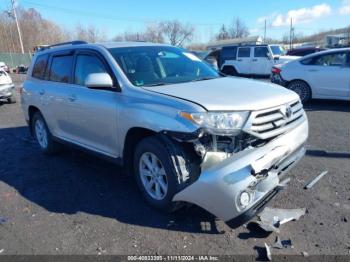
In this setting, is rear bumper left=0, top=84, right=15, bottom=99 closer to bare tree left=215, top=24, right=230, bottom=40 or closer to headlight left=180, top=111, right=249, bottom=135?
headlight left=180, top=111, right=249, bottom=135

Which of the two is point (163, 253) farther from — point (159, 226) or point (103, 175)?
point (103, 175)

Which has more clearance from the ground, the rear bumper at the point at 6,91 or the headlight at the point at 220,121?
the headlight at the point at 220,121

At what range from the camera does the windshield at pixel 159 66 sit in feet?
13.8

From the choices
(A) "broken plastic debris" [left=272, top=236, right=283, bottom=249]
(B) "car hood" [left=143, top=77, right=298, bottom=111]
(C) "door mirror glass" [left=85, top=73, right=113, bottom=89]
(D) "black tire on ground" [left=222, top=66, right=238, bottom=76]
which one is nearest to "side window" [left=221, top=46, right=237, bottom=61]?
(D) "black tire on ground" [left=222, top=66, right=238, bottom=76]

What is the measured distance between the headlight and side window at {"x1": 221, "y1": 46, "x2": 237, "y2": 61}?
56.1 ft

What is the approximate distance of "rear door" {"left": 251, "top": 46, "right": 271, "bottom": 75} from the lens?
18531 mm

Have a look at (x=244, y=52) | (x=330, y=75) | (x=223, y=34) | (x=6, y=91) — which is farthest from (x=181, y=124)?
(x=223, y=34)

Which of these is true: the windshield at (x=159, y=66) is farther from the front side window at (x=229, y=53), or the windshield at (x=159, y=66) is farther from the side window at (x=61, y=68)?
the front side window at (x=229, y=53)

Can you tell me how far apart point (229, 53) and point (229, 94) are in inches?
668

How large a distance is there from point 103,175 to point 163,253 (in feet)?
7.30

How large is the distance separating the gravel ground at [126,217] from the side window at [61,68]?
1410 mm

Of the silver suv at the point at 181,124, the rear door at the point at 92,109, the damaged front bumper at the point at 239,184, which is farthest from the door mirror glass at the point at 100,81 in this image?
the damaged front bumper at the point at 239,184

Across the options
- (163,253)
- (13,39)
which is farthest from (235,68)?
(13,39)

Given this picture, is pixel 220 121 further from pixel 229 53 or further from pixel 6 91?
pixel 229 53
